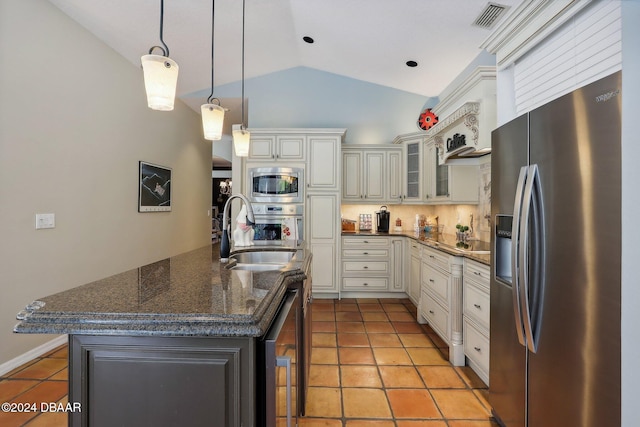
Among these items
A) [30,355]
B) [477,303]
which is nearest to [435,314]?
[477,303]

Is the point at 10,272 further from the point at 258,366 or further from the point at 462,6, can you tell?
the point at 462,6

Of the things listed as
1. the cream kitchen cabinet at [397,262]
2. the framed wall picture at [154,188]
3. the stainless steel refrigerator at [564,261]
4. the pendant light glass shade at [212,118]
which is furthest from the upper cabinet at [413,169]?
the framed wall picture at [154,188]

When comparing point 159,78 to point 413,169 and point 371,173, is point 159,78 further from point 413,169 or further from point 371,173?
point 413,169

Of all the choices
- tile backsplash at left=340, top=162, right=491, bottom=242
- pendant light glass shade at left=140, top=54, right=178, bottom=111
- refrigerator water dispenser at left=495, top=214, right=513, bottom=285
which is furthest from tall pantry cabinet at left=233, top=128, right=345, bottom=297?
pendant light glass shade at left=140, top=54, right=178, bottom=111

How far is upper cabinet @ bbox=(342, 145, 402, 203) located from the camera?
187 inches

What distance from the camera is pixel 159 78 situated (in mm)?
1415

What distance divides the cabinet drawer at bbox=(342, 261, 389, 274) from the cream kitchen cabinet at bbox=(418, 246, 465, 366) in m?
1.09

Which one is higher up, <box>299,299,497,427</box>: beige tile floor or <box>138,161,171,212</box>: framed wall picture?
<box>138,161,171,212</box>: framed wall picture

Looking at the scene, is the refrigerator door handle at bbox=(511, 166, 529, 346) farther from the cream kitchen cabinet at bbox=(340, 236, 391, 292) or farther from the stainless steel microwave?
the stainless steel microwave

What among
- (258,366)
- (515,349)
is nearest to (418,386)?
(515,349)

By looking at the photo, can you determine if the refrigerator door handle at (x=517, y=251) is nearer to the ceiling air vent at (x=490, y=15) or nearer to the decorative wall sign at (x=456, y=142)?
the decorative wall sign at (x=456, y=142)

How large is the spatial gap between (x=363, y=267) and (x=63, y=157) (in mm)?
3483

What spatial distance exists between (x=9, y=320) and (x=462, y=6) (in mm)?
4439

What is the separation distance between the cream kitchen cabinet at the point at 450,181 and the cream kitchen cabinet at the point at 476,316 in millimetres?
1432
